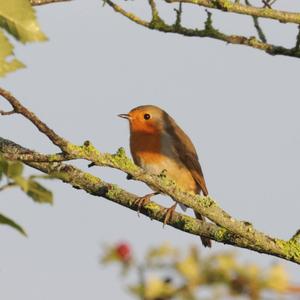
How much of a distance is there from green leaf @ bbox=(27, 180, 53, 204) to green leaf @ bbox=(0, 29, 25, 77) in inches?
10.8

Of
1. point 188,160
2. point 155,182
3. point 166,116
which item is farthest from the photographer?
point 166,116

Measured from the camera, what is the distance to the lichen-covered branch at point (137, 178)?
3.48m

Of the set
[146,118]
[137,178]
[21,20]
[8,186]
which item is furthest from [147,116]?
[8,186]

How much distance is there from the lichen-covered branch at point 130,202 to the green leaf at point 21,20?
291cm

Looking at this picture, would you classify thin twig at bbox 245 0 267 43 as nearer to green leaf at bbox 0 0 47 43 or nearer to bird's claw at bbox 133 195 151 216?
bird's claw at bbox 133 195 151 216

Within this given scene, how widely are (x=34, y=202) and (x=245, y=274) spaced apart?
34.8 inches

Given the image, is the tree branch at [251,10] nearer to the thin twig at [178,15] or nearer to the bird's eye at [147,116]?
the thin twig at [178,15]

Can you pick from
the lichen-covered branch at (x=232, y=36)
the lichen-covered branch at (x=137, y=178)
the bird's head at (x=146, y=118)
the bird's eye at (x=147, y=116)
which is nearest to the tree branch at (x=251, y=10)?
the lichen-covered branch at (x=232, y=36)

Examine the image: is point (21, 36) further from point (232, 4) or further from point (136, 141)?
point (136, 141)

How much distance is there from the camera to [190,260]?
887 mm

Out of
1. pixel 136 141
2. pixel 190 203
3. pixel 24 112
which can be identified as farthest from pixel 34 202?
pixel 136 141

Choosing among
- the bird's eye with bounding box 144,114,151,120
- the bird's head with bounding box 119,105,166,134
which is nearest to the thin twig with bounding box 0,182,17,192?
the bird's head with bounding box 119,105,166,134

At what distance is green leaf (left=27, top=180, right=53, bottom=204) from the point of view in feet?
5.49

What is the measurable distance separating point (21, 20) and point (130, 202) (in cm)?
333
